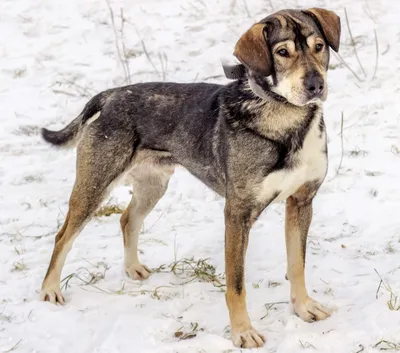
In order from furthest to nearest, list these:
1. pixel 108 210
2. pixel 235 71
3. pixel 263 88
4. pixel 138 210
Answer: pixel 108 210 < pixel 138 210 < pixel 235 71 < pixel 263 88

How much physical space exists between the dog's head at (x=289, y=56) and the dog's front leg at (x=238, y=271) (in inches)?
29.5

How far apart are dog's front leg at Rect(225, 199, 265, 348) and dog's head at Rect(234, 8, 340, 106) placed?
2.46 ft

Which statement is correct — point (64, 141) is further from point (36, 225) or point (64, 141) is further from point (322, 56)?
point (322, 56)

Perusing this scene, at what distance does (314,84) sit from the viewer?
12.6 feet

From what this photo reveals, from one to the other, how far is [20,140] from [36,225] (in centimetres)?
187

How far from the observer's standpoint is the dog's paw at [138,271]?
5336mm

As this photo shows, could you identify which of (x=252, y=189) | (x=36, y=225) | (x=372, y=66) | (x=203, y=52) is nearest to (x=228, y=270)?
(x=252, y=189)

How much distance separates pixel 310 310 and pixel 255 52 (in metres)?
1.65

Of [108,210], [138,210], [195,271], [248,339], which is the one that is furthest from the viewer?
[108,210]

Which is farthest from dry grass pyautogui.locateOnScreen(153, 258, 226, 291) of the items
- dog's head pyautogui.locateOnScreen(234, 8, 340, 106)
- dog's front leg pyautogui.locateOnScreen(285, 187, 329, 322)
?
dog's head pyautogui.locateOnScreen(234, 8, 340, 106)

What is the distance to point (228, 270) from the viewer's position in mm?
4340

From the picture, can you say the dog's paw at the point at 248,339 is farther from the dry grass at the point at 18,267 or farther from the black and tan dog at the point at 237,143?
the dry grass at the point at 18,267

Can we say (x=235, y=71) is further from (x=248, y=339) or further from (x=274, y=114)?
(x=248, y=339)

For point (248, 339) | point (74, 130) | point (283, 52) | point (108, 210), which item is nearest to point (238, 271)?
point (248, 339)
